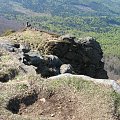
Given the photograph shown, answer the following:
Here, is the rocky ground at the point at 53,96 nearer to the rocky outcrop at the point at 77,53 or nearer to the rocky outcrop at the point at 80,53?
the rocky outcrop at the point at 77,53

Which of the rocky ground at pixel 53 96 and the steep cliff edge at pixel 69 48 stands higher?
the rocky ground at pixel 53 96

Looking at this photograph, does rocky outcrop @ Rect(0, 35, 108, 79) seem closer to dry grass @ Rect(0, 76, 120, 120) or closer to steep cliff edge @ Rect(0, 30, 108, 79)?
steep cliff edge @ Rect(0, 30, 108, 79)

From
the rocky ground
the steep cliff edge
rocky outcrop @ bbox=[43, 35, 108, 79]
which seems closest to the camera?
the rocky ground

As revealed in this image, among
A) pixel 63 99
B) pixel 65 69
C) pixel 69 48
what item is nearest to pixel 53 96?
pixel 63 99

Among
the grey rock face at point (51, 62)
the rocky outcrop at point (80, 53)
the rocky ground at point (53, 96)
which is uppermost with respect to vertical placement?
the rocky ground at point (53, 96)

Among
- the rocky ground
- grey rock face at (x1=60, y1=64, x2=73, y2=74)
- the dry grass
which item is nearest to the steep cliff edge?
grey rock face at (x1=60, y1=64, x2=73, y2=74)

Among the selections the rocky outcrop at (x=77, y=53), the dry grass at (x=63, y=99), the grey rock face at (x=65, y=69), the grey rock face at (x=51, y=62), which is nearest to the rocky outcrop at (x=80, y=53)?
the rocky outcrop at (x=77, y=53)

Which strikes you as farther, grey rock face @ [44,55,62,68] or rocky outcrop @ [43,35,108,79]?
rocky outcrop @ [43,35,108,79]

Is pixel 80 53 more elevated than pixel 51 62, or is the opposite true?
pixel 51 62

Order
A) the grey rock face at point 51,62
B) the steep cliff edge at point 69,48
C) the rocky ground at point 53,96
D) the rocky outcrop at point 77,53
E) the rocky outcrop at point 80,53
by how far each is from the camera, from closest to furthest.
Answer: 1. the rocky ground at point 53,96
2. the grey rock face at point 51,62
3. the steep cliff edge at point 69,48
4. the rocky outcrop at point 77,53
5. the rocky outcrop at point 80,53

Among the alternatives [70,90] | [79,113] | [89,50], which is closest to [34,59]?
[70,90]

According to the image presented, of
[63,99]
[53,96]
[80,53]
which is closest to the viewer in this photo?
[63,99]

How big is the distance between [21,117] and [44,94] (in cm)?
393

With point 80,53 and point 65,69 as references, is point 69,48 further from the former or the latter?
point 65,69
